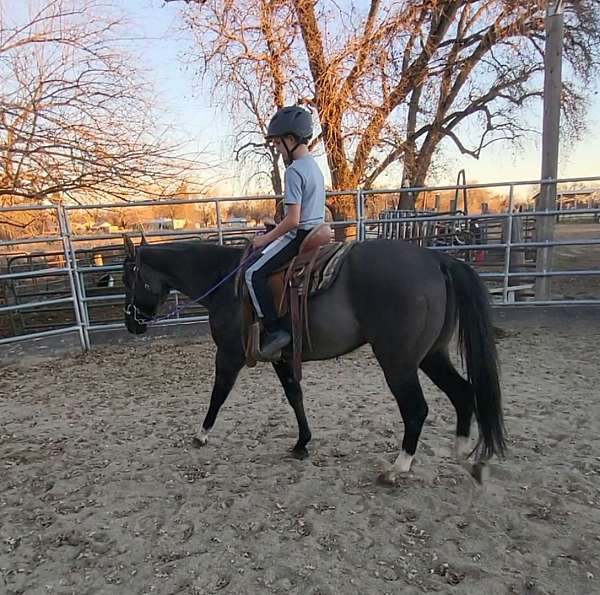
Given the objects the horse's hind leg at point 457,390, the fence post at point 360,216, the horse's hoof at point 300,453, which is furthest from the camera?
the fence post at point 360,216

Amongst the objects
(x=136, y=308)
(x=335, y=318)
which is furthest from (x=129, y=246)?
(x=335, y=318)

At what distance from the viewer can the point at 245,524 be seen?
7.32 ft

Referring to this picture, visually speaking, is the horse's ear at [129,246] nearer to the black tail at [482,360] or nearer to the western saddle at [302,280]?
the western saddle at [302,280]

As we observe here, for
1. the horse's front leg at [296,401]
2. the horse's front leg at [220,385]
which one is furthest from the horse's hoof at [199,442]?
the horse's front leg at [296,401]

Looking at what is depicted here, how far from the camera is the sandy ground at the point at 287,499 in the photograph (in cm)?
→ 188

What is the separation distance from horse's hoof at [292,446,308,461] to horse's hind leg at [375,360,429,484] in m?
0.55

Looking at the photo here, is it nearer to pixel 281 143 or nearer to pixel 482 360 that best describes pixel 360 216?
pixel 281 143

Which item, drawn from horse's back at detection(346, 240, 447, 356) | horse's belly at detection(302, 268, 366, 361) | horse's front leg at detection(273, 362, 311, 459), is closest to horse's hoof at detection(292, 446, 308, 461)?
horse's front leg at detection(273, 362, 311, 459)

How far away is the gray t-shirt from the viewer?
244 centimetres

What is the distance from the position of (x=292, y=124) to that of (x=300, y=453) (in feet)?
6.63

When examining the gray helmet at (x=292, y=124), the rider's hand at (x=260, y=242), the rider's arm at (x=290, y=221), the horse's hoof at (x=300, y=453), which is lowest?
the horse's hoof at (x=300, y=453)

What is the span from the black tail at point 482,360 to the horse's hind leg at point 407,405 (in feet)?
1.00

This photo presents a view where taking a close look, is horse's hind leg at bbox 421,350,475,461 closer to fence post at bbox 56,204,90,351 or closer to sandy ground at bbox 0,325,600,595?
sandy ground at bbox 0,325,600,595

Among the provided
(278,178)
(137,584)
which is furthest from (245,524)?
(278,178)
